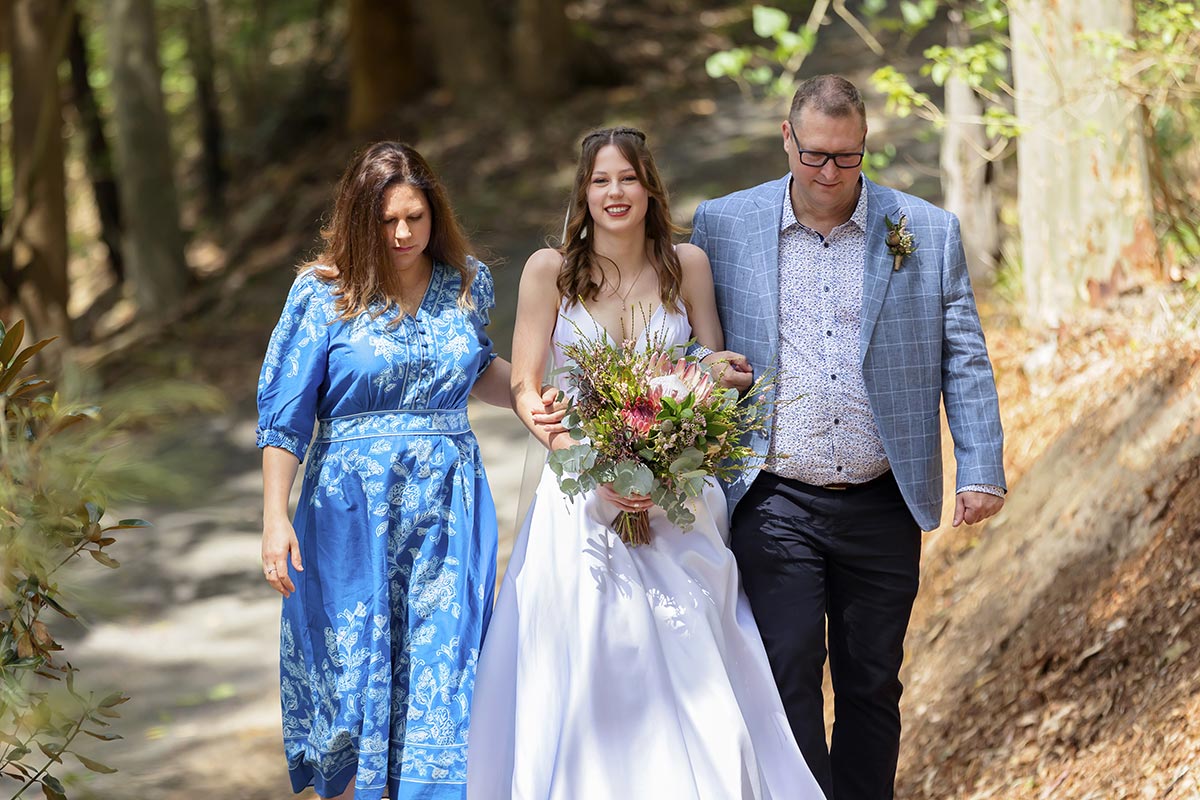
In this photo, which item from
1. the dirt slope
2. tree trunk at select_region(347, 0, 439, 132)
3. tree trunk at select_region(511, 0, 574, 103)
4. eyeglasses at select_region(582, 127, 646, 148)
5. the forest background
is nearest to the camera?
the forest background

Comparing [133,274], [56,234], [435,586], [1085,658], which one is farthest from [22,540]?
[133,274]

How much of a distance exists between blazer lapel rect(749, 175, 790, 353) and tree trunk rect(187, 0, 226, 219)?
18.2m

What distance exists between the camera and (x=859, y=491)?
439 cm

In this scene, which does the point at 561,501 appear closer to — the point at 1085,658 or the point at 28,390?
the point at 28,390

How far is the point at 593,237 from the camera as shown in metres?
4.38

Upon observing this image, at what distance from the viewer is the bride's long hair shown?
167 inches

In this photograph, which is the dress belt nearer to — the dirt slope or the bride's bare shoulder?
the bride's bare shoulder

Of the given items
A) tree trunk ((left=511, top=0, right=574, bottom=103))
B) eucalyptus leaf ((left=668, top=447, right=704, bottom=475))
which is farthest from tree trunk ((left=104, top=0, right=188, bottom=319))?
eucalyptus leaf ((left=668, top=447, right=704, bottom=475))

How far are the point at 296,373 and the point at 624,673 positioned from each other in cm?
140

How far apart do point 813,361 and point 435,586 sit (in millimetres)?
1392

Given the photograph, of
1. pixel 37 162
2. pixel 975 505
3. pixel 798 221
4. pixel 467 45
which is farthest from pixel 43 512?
pixel 467 45

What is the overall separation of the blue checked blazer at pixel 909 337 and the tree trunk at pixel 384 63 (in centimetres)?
1522

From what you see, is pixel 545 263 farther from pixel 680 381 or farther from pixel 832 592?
pixel 832 592

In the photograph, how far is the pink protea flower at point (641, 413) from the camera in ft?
12.9
